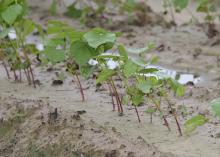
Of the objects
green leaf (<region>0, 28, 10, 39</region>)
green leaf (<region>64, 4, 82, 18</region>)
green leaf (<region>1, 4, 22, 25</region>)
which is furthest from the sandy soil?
green leaf (<region>64, 4, 82, 18</region>)

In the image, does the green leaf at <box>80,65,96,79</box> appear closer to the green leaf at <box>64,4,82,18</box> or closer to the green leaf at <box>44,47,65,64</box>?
the green leaf at <box>44,47,65,64</box>

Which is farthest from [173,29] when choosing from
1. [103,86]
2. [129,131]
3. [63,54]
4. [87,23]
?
[129,131]

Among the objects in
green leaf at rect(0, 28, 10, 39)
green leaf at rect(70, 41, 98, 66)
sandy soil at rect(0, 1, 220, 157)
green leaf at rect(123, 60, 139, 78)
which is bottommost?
sandy soil at rect(0, 1, 220, 157)

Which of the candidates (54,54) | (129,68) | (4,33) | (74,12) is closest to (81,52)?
(129,68)

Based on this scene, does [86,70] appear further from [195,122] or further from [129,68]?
[195,122]

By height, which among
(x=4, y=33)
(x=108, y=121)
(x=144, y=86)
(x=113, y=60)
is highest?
(x=4, y=33)

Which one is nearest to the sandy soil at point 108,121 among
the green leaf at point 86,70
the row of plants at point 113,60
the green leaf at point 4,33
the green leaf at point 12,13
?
the row of plants at point 113,60

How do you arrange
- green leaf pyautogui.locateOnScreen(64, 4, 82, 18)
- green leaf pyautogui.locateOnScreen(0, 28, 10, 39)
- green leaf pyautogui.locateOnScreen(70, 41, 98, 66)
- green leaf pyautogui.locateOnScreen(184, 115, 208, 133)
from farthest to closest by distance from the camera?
green leaf pyautogui.locateOnScreen(64, 4, 82, 18) → green leaf pyautogui.locateOnScreen(0, 28, 10, 39) → green leaf pyautogui.locateOnScreen(70, 41, 98, 66) → green leaf pyautogui.locateOnScreen(184, 115, 208, 133)

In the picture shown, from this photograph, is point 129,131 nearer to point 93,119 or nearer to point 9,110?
point 93,119
